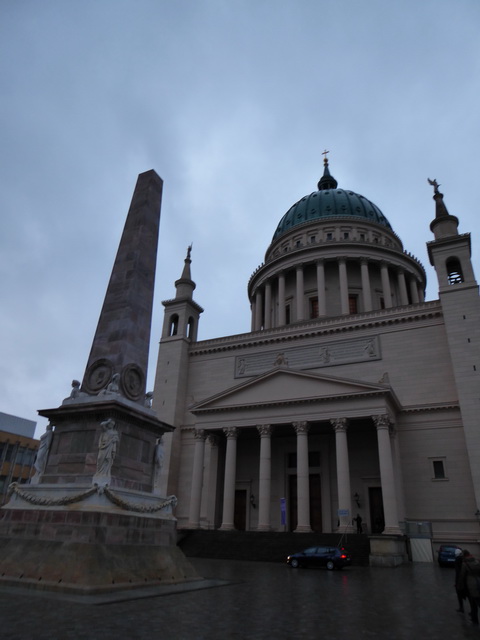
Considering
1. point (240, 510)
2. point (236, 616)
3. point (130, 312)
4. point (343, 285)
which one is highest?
point (343, 285)

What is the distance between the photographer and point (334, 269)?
164ft

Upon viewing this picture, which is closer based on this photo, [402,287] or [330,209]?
[402,287]

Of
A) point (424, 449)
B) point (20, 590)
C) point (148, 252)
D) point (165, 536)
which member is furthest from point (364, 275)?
point (20, 590)

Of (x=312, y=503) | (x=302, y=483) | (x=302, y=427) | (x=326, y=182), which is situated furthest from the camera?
(x=326, y=182)

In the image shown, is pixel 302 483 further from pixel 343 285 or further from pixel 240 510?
pixel 343 285

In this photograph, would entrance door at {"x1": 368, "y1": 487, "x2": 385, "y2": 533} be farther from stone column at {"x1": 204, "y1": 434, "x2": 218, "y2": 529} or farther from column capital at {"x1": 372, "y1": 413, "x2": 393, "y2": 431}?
stone column at {"x1": 204, "y1": 434, "x2": 218, "y2": 529}

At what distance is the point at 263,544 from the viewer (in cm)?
2602

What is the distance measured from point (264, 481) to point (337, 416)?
637 centimetres

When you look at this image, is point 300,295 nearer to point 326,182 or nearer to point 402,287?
point 402,287

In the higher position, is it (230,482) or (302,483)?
(230,482)

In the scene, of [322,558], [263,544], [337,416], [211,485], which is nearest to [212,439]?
[211,485]

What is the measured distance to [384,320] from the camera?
35000mm

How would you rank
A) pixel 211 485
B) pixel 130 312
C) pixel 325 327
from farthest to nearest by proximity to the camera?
pixel 325 327, pixel 211 485, pixel 130 312

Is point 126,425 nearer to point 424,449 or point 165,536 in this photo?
point 165,536
